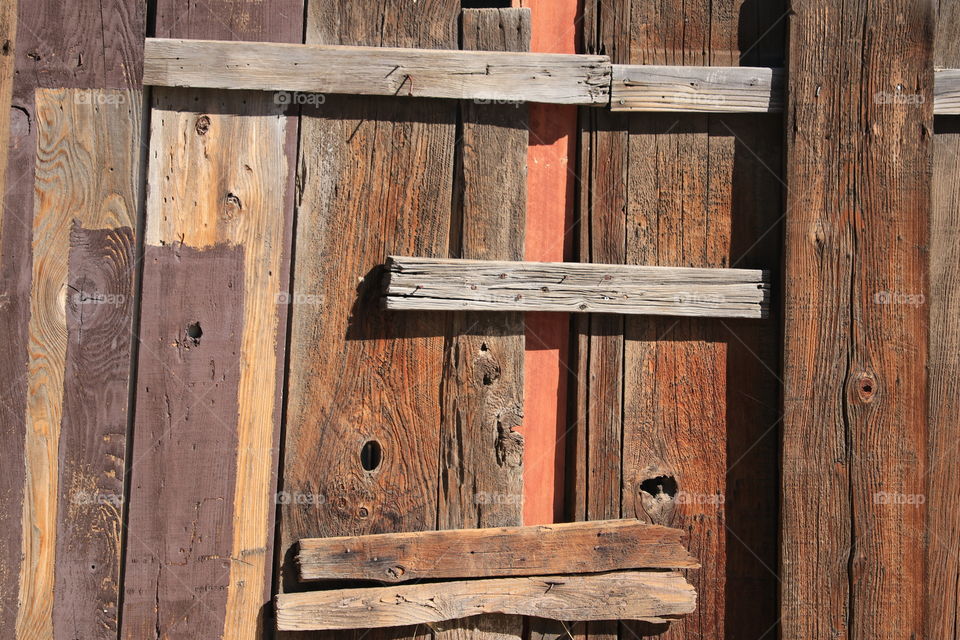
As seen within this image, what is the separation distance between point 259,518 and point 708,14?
2193mm

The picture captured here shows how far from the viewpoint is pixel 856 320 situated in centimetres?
234

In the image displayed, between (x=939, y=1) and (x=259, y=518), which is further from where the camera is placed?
(x=939, y=1)

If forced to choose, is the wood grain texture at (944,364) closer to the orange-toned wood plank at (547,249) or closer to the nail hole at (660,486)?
the nail hole at (660,486)

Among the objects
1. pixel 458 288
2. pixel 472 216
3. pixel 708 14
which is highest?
pixel 708 14

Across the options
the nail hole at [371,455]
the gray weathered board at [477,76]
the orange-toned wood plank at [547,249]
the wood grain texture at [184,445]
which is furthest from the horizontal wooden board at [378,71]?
the nail hole at [371,455]

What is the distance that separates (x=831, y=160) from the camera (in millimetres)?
2350

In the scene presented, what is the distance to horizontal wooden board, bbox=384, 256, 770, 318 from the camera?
224cm

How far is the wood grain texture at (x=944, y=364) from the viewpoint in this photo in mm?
2389

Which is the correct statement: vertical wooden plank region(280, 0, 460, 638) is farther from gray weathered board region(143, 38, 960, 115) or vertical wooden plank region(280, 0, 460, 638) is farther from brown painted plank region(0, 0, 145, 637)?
brown painted plank region(0, 0, 145, 637)

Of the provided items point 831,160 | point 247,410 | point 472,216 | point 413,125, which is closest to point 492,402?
point 472,216

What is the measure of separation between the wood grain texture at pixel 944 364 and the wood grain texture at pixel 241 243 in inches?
83.4

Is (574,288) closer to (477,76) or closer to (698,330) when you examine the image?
(698,330)

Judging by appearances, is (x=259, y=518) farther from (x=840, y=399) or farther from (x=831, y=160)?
(x=831, y=160)

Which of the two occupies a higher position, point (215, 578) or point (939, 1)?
point (939, 1)
